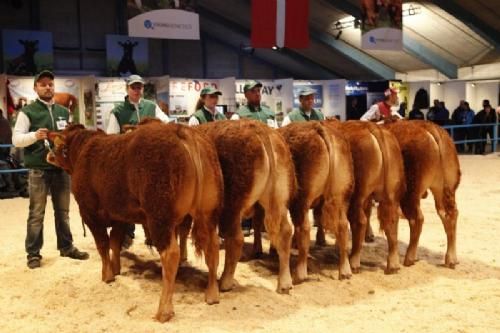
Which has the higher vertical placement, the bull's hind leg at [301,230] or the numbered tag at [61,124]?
the numbered tag at [61,124]

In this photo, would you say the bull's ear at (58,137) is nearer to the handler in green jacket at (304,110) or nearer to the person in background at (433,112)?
the handler in green jacket at (304,110)

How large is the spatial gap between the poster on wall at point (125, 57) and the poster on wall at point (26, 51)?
2.05 m

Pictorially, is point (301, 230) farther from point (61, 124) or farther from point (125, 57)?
point (125, 57)

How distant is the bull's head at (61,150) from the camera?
15.5ft

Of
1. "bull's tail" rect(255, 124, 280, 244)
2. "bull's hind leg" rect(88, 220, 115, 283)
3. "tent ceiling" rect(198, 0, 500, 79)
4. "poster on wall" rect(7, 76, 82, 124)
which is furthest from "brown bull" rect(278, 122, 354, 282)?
"tent ceiling" rect(198, 0, 500, 79)

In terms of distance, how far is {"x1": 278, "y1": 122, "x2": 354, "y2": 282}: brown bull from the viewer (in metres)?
4.59

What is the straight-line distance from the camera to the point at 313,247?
5.98m

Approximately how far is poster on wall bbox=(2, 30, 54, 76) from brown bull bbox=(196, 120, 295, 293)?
1303 centimetres

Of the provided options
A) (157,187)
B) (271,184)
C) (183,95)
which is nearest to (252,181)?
(271,184)

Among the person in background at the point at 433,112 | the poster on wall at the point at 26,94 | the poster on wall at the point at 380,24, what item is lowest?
the person in background at the point at 433,112

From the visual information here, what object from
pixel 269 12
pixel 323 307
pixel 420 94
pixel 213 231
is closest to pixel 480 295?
pixel 323 307

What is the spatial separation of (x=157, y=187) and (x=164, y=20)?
4.83m

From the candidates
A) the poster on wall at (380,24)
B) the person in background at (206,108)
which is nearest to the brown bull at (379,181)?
the person in background at (206,108)

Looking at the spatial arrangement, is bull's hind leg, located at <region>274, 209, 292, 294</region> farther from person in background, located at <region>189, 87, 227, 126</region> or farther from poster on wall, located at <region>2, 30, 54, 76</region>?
poster on wall, located at <region>2, 30, 54, 76</region>
